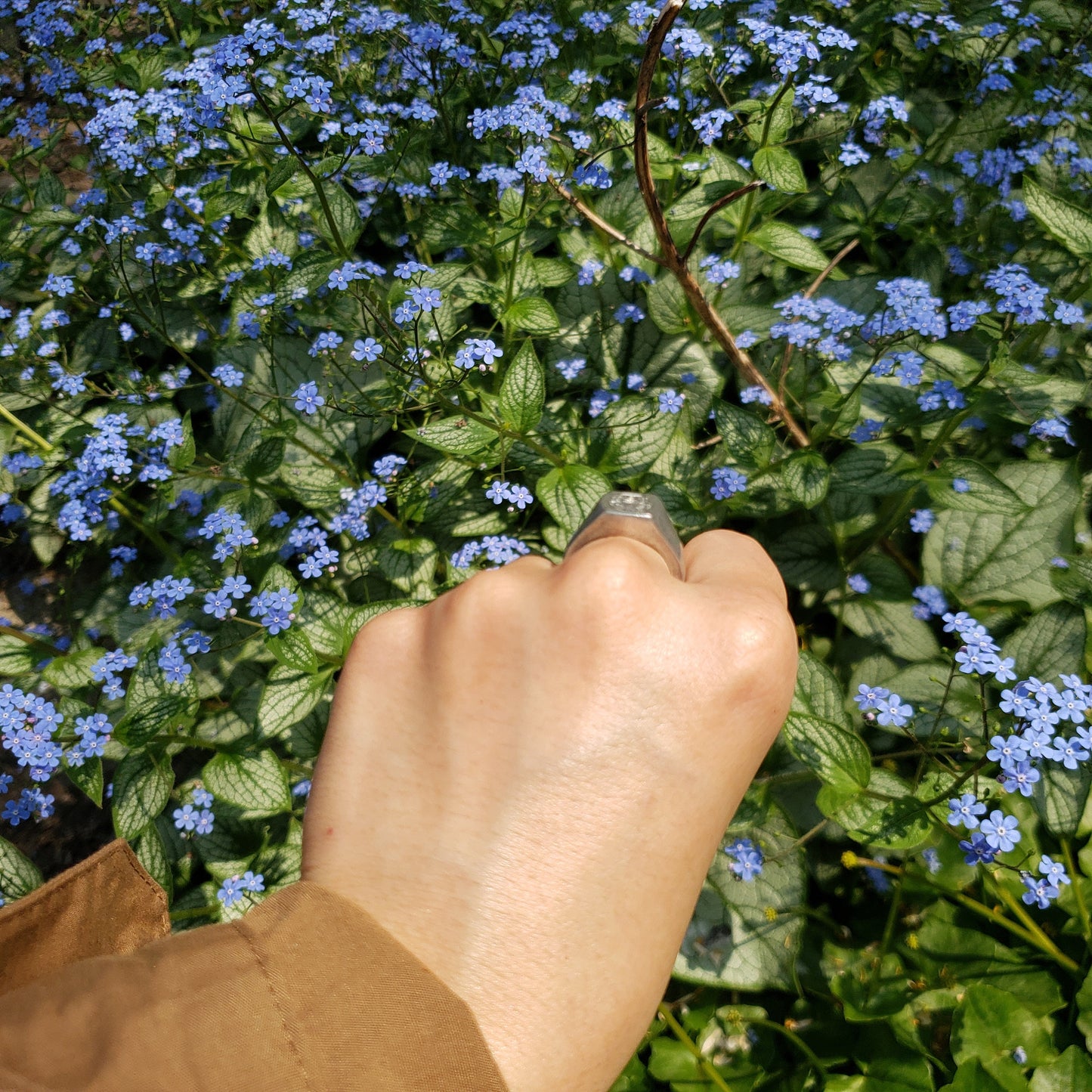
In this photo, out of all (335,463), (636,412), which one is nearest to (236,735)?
(335,463)

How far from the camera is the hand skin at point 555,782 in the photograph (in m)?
1.01

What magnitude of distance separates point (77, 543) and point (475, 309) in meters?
2.02

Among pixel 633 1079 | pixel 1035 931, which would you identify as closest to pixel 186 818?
pixel 633 1079

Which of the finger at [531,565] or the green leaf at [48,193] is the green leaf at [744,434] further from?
the green leaf at [48,193]

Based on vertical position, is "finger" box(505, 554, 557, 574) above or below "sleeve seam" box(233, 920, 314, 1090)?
above

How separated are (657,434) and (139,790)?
1.99 m

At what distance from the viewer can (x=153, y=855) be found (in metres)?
2.57

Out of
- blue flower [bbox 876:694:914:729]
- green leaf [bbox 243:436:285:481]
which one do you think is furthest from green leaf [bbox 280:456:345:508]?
blue flower [bbox 876:694:914:729]

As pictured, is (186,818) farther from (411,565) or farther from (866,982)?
(866,982)

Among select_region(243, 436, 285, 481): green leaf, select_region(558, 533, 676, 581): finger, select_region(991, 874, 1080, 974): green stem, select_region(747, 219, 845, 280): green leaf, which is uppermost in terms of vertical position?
select_region(558, 533, 676, 581): finger

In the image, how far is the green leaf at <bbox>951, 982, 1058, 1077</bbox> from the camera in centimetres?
215

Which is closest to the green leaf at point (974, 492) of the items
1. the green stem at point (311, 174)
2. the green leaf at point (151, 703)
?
the green stem at point (311, 174)

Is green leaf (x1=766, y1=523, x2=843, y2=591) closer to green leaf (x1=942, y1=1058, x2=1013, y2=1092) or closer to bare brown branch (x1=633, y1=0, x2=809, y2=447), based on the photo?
bare brown branch (x1=633, y1=0, x2=809, y2=447)

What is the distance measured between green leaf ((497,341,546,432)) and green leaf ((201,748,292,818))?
129cm
